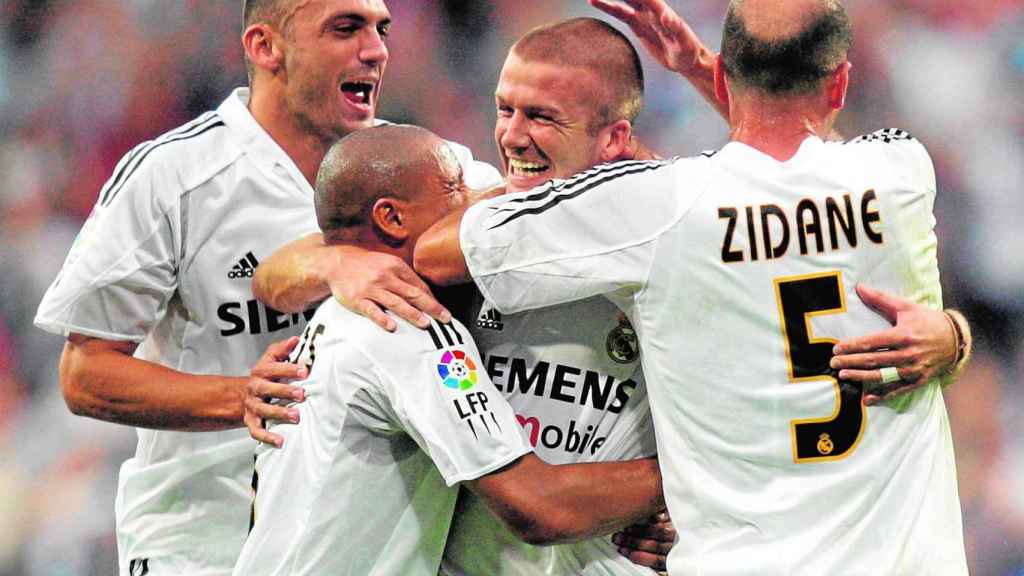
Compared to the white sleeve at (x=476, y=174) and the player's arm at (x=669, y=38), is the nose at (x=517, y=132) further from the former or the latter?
the white sleeve at (x=476, y=174)

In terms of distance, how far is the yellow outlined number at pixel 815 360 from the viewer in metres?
2.40

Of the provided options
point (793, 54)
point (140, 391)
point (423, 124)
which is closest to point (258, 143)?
point (140, 391)

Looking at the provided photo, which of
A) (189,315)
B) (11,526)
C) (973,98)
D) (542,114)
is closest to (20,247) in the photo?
(11,526)

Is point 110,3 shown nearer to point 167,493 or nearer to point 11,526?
point 11,526

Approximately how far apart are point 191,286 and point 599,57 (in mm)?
1369

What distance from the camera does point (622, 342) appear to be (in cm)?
269

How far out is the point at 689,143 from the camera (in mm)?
6297

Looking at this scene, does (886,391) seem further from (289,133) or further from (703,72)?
(289,133)

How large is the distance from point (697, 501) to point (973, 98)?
4.26 metres

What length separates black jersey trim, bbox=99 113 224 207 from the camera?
11.5ft

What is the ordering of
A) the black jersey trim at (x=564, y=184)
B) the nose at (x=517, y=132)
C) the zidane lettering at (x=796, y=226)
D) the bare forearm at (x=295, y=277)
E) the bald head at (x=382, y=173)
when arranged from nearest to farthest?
1. the zidane lettering at (x=796, y=226)
2. the black jersey trim at (x=564, y=184)
3. the bald head at (x=382, y=173)
4. the bare forearm at (x=295, y=277)
5. the nose at (x=517, y=132)

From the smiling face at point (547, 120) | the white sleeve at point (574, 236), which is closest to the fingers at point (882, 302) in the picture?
the white sleeve at point (574, 236)

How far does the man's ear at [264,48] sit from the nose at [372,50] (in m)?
0.25

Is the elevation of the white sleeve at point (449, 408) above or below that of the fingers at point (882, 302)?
below
